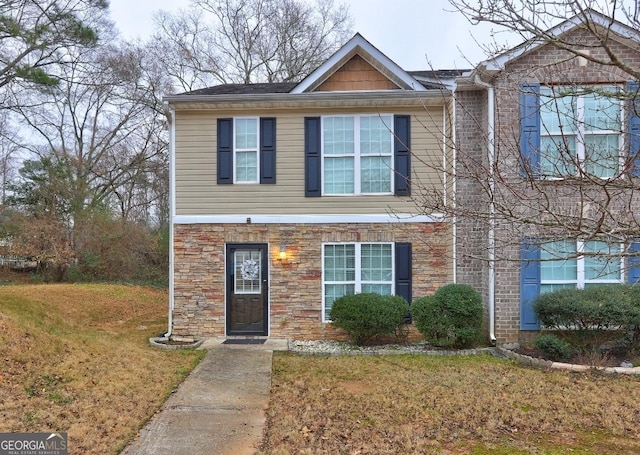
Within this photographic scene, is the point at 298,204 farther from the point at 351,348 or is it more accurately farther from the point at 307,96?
the point at 351,348

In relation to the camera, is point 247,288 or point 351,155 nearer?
point 351,155

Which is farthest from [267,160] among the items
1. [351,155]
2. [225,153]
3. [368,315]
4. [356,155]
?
[368,315]

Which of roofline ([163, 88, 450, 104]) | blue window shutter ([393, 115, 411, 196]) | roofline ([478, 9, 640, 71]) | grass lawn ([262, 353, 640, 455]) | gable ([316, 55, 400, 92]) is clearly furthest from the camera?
gable ([316, 55, 400, 92])

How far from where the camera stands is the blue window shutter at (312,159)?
9328mm

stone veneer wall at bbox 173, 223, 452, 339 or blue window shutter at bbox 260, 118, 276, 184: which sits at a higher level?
blue window shutter at bbox 260, 118, 276, 184

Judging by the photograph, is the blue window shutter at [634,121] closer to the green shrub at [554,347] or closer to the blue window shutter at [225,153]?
the green shrub at [554,347]

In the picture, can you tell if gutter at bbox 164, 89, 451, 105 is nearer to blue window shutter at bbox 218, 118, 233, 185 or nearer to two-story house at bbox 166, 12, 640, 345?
two-story house at bbox 166, 12, 640, 345

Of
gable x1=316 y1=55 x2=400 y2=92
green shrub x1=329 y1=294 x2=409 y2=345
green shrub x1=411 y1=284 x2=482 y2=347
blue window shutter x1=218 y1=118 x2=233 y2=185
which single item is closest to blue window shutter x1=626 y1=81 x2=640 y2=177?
green shrub x1=411 y1=284 x2=482 y2=347

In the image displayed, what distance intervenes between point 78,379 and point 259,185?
4995 millimetres

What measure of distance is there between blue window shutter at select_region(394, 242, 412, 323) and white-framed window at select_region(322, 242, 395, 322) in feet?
0.44

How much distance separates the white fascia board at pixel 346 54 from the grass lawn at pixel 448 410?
18.5ft

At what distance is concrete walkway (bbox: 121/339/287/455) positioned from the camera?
4.10 meters

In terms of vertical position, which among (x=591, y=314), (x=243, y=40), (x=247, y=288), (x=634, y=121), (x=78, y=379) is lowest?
(x=78, y=379)

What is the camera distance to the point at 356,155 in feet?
30.7
